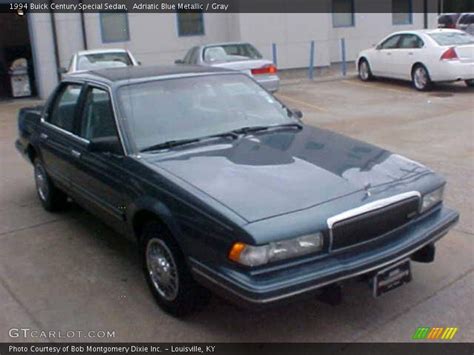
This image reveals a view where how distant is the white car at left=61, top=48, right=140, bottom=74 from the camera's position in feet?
37.3

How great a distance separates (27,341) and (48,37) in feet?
40.6

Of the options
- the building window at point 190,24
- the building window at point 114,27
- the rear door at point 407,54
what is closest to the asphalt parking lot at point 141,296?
the rear door at point 407,54

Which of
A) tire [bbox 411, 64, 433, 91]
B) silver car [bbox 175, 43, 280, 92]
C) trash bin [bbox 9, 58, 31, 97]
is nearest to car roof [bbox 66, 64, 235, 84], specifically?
silver car [bbox 175, 43, 280, 92]

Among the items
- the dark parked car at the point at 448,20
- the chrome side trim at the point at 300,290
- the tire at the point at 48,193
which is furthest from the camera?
the dark parked car at the point at 448,20

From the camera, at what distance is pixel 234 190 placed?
3195mm

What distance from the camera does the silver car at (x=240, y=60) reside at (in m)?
11.7

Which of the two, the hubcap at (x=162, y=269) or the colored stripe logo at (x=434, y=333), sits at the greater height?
the hubcap at (x=162, y=269)

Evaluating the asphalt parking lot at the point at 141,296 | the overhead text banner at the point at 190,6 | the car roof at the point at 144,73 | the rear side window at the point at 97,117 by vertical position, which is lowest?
the asphalt parking lot at the point at 141,296

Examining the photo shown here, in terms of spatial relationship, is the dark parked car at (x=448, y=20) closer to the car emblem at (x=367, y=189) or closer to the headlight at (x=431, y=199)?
the headlight at (x=431, y=199)

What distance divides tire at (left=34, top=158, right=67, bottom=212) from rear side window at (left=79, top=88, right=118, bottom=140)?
1.16 m

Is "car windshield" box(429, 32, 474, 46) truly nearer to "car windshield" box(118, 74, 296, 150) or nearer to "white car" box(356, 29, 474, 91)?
"white car" box(356, 29, 474, 91)

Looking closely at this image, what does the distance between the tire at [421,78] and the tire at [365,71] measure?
77.1 inches

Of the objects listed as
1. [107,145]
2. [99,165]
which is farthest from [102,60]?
[107,145]

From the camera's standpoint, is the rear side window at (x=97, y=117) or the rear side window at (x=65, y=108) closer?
the rear side window at (x=97, y=117)
